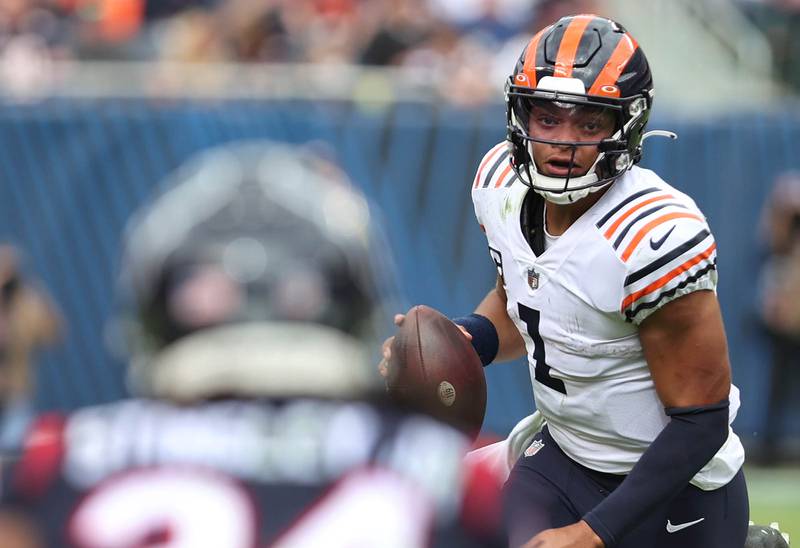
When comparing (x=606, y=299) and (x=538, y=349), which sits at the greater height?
(x=606, y=299)

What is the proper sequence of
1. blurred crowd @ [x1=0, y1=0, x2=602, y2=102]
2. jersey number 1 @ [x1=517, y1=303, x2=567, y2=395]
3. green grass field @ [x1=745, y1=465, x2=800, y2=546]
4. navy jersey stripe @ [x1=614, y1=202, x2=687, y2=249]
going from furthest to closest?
blurred crowd @ [x1=0, y1=0, x2=602, y2=102] < green grass field @ [x1=745, y1=465, x2=800, y2=546] < jersey number 1 @ [x1=517, y1=303, x2=567, y2=395] < navy jersey stripe @ [x1=614, y1=202, x2=687, y2=249]

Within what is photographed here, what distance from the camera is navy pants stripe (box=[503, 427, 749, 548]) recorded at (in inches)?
133

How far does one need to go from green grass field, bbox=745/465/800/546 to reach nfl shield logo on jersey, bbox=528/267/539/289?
10.3 ft

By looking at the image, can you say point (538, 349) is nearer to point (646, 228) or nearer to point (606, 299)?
point (606, 299)

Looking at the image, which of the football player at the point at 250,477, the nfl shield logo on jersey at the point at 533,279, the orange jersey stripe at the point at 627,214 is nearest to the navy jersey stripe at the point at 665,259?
the orange jersey stripe at the point at 627,214

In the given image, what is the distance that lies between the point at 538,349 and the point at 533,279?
184mm

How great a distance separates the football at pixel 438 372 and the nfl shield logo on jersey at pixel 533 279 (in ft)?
0.76

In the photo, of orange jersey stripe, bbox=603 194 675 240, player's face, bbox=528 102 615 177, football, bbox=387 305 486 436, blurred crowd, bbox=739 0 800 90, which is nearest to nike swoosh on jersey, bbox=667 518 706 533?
football, bbox=387 305 486 436

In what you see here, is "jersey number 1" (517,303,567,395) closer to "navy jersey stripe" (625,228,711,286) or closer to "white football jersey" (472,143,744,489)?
"white football jersey" (472,143,744,489)

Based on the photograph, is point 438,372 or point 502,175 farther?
point 502,175

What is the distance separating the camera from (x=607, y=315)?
10.6ft

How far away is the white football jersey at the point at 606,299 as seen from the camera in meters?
3.11

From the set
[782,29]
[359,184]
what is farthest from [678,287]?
[782,29]

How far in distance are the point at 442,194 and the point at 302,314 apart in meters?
1.09
